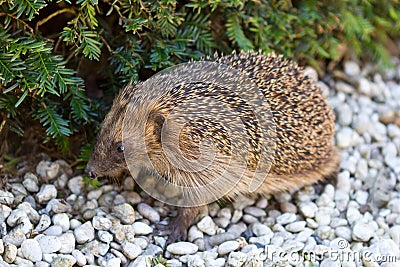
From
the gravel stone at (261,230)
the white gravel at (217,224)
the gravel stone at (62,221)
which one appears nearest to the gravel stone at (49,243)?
the white gravel at (217,224)

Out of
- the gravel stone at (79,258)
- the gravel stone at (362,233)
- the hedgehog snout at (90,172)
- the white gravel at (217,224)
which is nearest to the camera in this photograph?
the gravel stone at (79,258)

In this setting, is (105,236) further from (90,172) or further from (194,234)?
Result: (194,234)

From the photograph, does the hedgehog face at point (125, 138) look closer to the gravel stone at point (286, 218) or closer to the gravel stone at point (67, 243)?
the gravel stone at point (67, 243)

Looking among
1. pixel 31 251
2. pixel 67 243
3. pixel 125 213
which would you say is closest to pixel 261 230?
pixel 125 213

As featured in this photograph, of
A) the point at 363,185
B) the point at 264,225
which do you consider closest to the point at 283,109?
the point at 264,225

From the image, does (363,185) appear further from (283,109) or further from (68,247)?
(68,247)

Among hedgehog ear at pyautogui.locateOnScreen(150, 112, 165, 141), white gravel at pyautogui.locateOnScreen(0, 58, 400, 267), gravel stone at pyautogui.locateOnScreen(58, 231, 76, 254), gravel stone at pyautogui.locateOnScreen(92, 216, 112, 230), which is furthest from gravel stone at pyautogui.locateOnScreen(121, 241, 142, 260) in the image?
hedgehog ear at pyautogui.locateOnScreen(150, 112, 165, 141)
